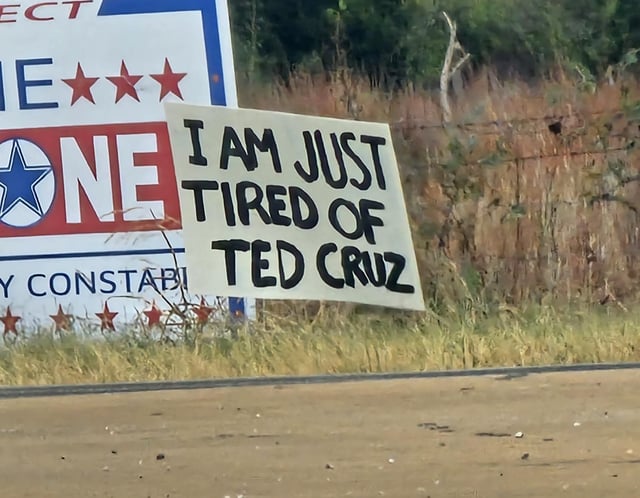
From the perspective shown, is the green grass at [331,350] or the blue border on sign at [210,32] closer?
the green grass at [331,350]

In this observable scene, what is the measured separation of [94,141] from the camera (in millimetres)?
4938

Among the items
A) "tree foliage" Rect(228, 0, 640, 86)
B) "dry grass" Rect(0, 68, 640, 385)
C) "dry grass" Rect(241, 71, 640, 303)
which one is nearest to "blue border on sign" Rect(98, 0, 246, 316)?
"dry grass" Rect(0, 68, 640, 385)

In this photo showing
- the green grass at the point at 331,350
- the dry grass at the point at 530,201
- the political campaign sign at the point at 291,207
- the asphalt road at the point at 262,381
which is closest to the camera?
the asphalt road at the point at 262,381

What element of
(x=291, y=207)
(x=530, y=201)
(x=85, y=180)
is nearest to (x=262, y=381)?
(x=291, y=207)

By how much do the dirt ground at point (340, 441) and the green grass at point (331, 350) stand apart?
0.47 metres

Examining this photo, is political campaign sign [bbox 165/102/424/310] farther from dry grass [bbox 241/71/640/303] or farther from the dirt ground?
the dirt ground

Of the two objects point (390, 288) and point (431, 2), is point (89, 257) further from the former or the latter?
point (431, 2)

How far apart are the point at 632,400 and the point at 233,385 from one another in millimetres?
1237

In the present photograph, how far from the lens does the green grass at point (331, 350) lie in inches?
157

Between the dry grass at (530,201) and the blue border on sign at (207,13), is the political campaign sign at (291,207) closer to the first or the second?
the blue border on sign at (207,13)

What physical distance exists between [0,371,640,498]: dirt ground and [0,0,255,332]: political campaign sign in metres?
1.46

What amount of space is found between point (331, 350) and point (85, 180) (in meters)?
1.50

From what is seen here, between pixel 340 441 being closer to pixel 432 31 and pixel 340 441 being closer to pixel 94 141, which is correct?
pixel 94 141

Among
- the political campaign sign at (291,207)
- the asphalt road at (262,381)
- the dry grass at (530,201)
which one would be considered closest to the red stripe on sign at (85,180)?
the political campaign sign at (291,207)
